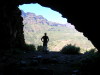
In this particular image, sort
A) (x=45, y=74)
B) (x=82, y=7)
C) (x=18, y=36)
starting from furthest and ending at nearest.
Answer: (x=18, y=36), (x=45, y=74), (x=82, y=7)

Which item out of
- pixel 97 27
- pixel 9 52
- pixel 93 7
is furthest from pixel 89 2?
pixel 9 52

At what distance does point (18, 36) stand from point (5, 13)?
569cm

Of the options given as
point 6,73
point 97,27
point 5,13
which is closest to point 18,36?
point 5,13

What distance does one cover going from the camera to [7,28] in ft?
93.0

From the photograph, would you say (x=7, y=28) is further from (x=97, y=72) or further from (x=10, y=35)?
(x=97, y=72)

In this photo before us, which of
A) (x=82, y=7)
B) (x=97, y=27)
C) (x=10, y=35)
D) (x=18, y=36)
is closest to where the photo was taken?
(x=82, y=7)

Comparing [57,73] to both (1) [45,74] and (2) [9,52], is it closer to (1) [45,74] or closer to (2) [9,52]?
(1) [45,74]

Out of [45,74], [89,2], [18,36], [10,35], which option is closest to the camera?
[89,2]

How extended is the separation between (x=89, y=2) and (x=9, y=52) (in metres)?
17.8

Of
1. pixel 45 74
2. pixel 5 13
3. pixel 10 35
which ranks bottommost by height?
pixel 45 74

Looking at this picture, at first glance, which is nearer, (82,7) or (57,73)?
(82,7)

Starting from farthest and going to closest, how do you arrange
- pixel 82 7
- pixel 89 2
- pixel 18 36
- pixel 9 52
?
1. pixel 18 36
2. pixel 9 52
3. pixel 82 7
4. pixel 89 2

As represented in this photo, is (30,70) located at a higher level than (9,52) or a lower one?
lower

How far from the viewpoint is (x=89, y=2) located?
10.4 metres
